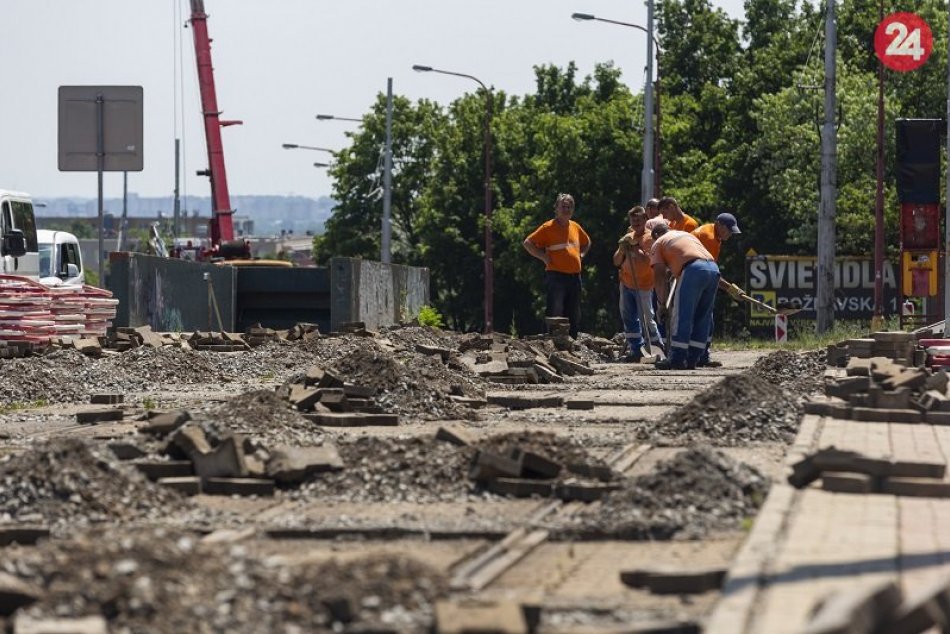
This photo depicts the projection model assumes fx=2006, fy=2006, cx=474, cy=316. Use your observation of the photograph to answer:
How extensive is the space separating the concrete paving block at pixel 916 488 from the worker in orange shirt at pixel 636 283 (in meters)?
14.1

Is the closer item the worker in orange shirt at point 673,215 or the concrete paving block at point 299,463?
the concrete paving block at point 299,463

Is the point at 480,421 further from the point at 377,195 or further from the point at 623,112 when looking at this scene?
the point at 377,195

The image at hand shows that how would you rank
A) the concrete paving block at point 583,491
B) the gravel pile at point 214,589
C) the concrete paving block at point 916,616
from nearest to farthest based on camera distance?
the concrete paving block at point 916,616
the gravel pile at point 214,589
the concrete paving block at point 583,491

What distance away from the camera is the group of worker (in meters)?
20.6

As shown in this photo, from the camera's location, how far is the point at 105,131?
3053 centimetres

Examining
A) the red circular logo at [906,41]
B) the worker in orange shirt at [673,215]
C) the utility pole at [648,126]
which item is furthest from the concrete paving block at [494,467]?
the red circular logo at [906,41]

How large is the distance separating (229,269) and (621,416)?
68.5 feet

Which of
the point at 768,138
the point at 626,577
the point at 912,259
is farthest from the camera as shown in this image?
the point at 768,138

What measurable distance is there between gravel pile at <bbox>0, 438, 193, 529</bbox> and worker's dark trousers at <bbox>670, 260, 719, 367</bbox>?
1110 cm

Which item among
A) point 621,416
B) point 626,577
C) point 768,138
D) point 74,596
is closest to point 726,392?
point 621,416

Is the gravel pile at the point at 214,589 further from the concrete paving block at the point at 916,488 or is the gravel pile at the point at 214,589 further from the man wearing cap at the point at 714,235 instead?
the man wearing cap at the point at 714,235

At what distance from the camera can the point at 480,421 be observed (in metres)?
15.0

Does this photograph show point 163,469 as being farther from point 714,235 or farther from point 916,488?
point 714,235

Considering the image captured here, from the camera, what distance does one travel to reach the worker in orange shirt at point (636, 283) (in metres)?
23.7
